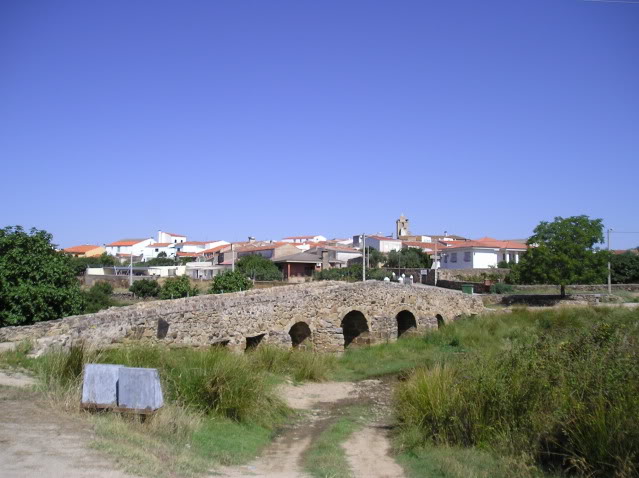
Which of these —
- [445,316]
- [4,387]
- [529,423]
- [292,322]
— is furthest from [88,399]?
[445,316]

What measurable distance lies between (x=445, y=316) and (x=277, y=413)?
1747 centimetres

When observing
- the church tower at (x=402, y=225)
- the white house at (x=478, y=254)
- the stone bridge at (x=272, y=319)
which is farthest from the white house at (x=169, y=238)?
the stone bridge at (x=272, y=319)

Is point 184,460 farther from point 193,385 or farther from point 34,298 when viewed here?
point 34,298

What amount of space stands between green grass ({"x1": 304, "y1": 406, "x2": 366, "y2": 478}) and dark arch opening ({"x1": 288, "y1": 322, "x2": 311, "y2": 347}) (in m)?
7.30

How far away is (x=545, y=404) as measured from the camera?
758 centimetres

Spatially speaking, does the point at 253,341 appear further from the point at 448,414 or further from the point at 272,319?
the point at 448,414

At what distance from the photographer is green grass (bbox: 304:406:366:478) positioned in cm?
734

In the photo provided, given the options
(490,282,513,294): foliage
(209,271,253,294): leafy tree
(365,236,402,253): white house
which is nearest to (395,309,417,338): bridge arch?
(209,271,253,294): leafy tree

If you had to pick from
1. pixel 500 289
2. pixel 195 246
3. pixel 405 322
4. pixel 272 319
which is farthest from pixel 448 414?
pixel 195 246

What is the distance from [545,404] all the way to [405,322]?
59.0ft

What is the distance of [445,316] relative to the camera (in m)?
26.7

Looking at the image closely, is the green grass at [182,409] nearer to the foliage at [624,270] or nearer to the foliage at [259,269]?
the foliage at [259,269]

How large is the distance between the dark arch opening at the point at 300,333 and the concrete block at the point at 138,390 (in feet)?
39.8

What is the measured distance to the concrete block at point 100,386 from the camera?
6988 mm
